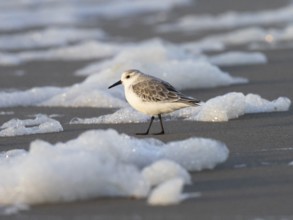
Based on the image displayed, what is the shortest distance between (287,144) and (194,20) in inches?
454

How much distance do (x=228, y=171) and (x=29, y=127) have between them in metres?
2.54

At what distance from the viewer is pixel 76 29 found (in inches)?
683

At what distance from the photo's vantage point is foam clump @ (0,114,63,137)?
7.39 meters

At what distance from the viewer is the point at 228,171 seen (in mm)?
5641

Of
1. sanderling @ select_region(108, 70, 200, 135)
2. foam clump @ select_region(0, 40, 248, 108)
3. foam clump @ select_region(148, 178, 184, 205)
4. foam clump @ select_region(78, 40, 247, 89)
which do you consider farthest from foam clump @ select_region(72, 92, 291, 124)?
foam clump @ select_region(148, 178, 184, 205)

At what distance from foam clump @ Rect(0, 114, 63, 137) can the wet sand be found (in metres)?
0.11

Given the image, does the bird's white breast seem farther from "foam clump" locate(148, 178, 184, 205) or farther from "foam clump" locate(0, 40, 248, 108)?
"foam clump" locate(148, 178, 184, 205)

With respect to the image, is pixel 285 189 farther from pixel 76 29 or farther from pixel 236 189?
pixel 76 29

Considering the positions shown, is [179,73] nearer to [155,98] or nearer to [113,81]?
[113,81]

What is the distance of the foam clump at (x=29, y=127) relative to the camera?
7387mm

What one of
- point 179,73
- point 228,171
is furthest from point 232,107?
point 179,73

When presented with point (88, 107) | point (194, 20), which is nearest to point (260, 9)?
point (194, 20)

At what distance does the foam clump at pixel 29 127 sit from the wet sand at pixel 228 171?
0.38ft

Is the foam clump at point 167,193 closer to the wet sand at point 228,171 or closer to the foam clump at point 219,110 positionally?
the wet sand at point 228,171
